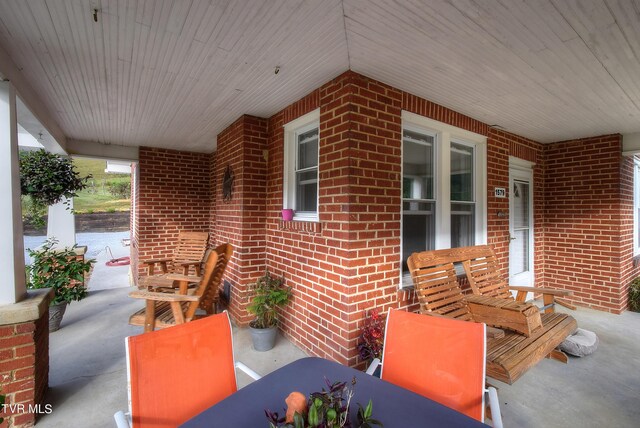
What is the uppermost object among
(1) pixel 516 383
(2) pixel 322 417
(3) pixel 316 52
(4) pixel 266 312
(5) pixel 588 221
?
(3) pixel 316 52

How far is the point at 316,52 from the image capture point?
7.33 feet

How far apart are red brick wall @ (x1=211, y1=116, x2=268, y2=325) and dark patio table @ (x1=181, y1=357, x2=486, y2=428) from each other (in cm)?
241

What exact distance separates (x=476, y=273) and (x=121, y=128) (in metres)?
4.96

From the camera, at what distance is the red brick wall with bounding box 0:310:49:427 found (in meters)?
1.99

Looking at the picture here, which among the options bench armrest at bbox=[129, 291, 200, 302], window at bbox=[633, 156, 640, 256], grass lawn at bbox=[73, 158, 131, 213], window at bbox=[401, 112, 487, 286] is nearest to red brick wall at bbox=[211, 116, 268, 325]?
bench armrest at bbox=[129, 291, 200, 302]

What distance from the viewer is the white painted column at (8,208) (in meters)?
2.06

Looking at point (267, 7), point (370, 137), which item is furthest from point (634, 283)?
point (267, 7)

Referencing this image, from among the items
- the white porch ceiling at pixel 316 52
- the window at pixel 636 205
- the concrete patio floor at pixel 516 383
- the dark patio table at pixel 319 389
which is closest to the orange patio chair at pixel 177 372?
the dark patio table at pixel 319 389

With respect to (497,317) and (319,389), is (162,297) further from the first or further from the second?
(497,317)

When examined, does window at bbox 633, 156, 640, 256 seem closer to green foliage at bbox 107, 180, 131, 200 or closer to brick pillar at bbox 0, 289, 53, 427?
brick pillar at bbox 0, 289, 53, 427

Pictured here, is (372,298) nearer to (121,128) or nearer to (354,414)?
(354,414)

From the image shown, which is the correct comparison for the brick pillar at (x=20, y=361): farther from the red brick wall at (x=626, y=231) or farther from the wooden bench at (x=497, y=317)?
the red brick wall at (x=626, y=231)

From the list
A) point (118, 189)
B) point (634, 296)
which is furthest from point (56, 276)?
point (118, 189)

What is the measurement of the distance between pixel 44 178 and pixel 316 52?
346 cm
